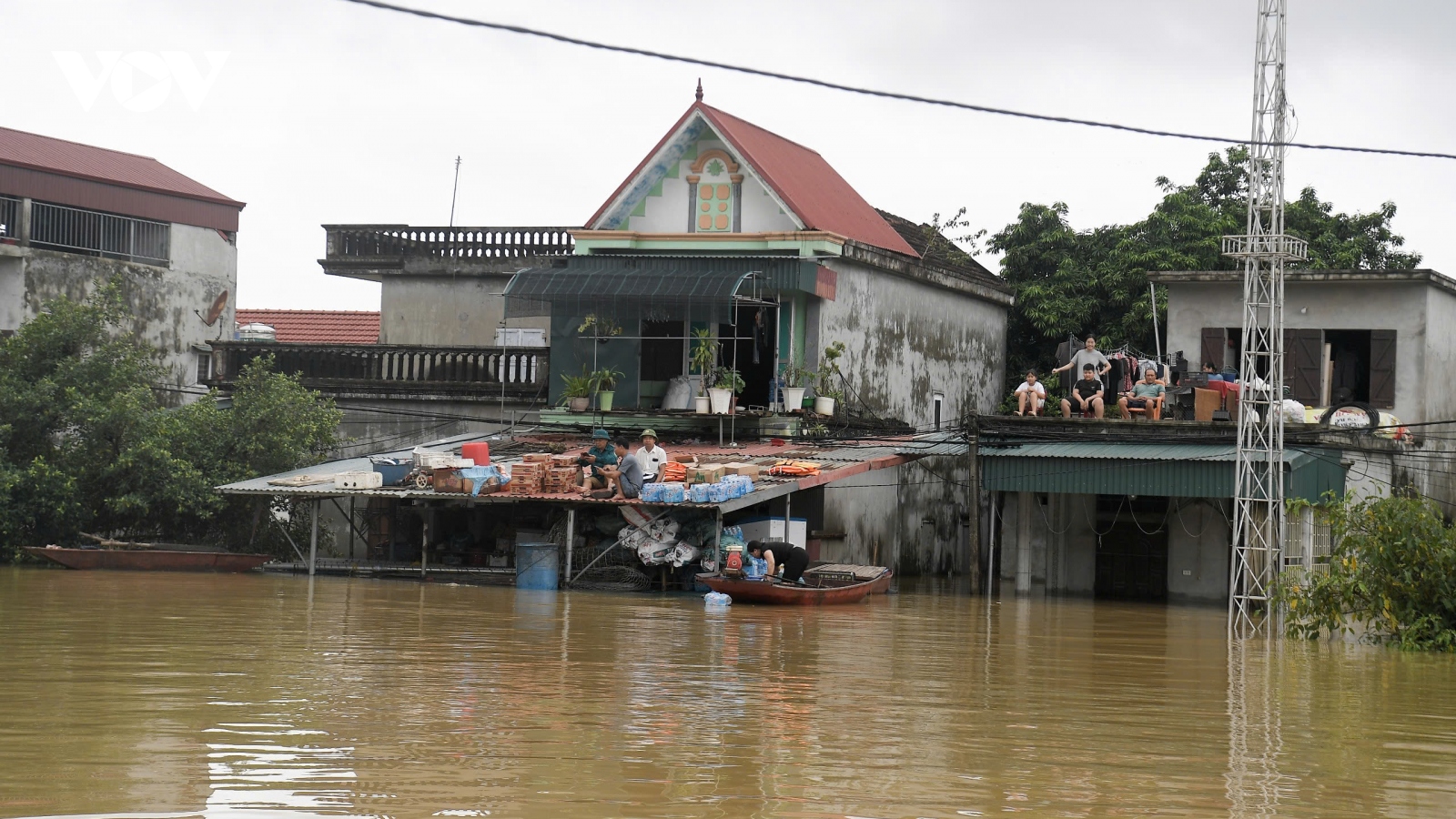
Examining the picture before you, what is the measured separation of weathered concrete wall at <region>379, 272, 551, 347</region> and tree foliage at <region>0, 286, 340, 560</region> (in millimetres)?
5030

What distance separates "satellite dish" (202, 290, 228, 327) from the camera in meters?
33.2

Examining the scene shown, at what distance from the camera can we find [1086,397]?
28.0m

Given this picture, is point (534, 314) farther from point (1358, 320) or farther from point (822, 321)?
point (1358, 320)

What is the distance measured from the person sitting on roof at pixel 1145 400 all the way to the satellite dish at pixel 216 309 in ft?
58.2

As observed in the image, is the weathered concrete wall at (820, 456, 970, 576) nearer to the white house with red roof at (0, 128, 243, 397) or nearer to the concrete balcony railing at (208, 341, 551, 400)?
the concrete balcony railing at (208, 341, 551, 400)

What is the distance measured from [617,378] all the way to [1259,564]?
10.9 meters

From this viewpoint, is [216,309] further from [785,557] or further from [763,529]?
[785,557]

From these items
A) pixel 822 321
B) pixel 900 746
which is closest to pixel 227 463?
pixel 822 321

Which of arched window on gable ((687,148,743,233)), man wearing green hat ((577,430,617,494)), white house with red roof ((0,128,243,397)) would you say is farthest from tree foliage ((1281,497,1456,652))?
white house with red roof ((0,128,243,397))

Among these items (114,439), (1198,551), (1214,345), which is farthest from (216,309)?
(1198,551)

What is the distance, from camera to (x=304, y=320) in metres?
38.4

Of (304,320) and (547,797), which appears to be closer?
(547,797)

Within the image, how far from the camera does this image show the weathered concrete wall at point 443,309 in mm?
32531

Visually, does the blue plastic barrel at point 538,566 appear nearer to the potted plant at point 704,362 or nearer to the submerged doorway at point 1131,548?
the potted plant at point 704,362
